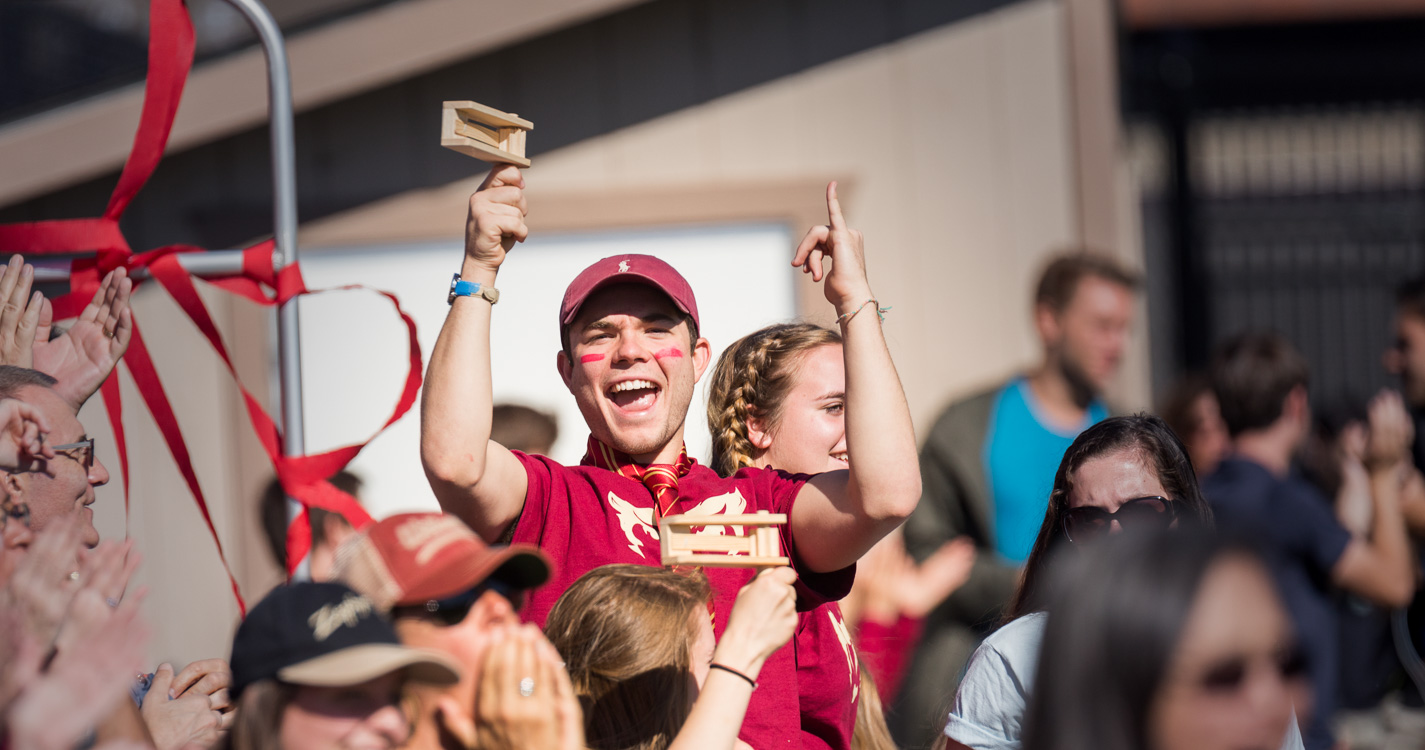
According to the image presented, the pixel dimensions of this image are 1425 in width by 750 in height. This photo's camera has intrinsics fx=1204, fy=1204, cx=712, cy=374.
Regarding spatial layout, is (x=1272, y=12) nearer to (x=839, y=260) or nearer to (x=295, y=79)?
(x=295, y=79)

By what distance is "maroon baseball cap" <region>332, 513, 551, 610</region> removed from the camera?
1.45m

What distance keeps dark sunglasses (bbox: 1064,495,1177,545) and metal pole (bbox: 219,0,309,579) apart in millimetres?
1584

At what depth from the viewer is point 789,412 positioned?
2.56 metres

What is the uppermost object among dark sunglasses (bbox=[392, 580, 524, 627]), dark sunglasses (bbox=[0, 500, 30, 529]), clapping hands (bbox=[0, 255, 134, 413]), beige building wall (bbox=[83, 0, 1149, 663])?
beige building wall (bbox=[83, 0, 1149, 663])

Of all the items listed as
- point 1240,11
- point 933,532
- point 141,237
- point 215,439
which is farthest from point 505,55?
point 1240,11

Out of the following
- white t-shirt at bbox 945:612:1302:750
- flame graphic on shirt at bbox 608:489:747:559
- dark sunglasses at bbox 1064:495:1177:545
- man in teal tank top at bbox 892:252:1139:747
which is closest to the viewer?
white t-shirt at bbox 945:612:1302:750

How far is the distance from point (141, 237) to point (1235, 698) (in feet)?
14.2

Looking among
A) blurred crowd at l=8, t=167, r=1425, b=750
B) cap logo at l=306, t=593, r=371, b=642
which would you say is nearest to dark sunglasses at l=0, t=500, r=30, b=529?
blurred crowd at l=8, t=167, r=1425, b=750

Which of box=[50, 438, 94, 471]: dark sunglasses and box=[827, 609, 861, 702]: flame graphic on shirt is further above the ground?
box=[50, 438, 94, 471]: dark sunglasses

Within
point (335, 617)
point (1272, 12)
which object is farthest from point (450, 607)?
point (1272, 12)

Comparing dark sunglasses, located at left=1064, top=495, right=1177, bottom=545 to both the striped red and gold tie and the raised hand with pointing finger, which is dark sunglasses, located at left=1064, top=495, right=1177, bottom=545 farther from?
the striped red and gold tie

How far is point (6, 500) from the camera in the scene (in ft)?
5.93

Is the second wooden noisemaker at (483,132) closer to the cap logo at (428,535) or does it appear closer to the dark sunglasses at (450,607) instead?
the cap logo at (428,535)

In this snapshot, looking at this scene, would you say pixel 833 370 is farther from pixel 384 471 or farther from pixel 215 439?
pixel 215 439
